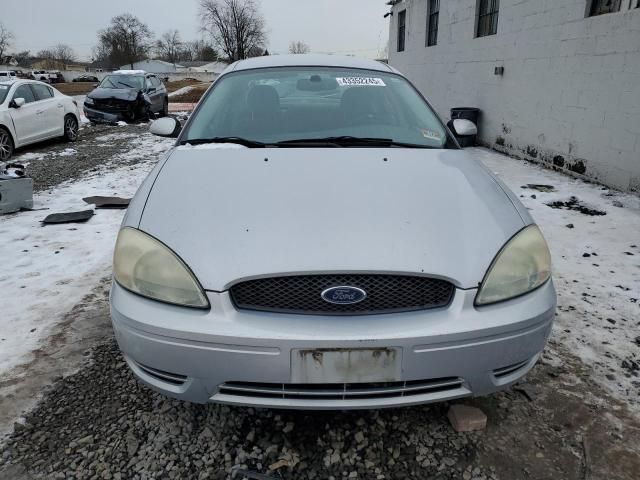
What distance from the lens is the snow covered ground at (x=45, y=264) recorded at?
2855 mm

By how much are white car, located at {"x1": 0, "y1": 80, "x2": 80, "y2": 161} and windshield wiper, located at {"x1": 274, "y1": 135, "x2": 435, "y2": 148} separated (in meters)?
8.09

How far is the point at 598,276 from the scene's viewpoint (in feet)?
11.4

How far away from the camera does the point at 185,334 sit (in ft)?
5.31

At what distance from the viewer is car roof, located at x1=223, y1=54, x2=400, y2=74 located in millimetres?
3232

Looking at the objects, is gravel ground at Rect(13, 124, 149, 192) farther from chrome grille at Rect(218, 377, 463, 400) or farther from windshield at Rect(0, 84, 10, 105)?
chrome grille at Rect(218, 377, 463, 400)

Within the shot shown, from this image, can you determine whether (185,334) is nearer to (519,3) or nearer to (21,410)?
(21,410)

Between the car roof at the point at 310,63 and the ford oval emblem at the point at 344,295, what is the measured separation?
2.08 meters

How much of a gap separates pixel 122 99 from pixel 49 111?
4.20 m

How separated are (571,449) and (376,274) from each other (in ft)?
3.81

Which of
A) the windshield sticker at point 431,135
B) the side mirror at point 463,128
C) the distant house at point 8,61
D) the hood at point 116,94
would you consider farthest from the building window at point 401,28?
the distant house at point 8,61

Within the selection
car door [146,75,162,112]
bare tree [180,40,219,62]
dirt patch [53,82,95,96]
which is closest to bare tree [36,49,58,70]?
bare tree [180,40,219,62]

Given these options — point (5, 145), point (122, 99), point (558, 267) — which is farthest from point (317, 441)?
point (122, 99)

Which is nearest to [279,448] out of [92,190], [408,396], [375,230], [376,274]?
[408,396]

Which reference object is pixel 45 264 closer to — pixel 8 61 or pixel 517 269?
pixel 517 269
